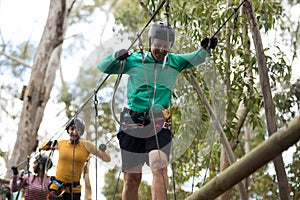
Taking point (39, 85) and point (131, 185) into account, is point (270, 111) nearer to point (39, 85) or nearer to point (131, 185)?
point (131, 185)

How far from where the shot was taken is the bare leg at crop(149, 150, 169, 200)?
7.56 ft

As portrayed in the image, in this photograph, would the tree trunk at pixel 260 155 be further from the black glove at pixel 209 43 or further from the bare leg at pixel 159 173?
the black glove at pixel 209 43

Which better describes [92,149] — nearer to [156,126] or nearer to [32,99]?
[156,126]

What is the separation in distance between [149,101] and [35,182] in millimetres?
1864

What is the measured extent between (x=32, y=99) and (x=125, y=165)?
4.25m

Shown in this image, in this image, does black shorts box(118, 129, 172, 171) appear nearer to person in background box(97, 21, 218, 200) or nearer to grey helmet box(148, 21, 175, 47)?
person in background box(97, 21, 218, 200)

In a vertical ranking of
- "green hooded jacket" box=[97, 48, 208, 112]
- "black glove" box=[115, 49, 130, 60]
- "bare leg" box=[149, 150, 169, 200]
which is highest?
"black glove" box=[115, 49, 130, 60]

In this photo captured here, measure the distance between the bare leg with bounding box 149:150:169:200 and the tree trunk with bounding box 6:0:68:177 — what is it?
378 cm

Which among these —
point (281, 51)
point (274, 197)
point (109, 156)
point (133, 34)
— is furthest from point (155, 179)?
point (274, 197)

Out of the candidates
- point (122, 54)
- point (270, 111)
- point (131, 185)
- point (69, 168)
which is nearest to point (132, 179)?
point (131, 185)

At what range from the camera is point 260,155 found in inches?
56.4

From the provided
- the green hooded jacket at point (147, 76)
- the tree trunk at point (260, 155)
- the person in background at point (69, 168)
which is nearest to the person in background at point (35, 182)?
the person in background at point (69, 168)

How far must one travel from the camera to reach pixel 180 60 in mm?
2520

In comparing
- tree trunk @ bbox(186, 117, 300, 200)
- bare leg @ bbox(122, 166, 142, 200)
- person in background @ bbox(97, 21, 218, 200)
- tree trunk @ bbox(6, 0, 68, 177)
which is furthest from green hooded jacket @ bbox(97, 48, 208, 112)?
tree trunk @ bbox(6, 0, 68, 177)
